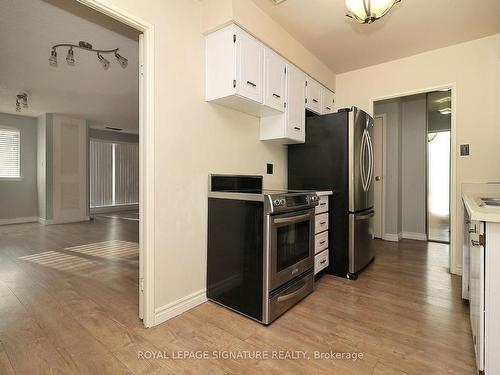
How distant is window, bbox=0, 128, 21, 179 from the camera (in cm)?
577

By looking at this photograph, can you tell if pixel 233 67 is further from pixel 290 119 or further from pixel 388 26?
pixel 388 26

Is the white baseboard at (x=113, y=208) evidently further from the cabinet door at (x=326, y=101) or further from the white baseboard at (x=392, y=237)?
the white baseboard at (x=392, y=237)

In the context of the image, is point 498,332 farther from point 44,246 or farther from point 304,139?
point 44,246

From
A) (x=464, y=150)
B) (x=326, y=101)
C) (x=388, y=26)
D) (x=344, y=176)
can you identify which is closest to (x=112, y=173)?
(x=326, y=101)

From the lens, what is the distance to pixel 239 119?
2559 millimetres

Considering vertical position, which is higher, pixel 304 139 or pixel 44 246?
pixel 304 139

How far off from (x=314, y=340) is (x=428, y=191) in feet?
13.1

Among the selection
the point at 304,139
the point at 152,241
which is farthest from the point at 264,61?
the point at 152,241

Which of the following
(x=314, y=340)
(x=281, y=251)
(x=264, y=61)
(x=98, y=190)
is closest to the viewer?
(x=314, y=340)

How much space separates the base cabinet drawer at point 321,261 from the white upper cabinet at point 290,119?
4.05 feet

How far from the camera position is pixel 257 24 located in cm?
228

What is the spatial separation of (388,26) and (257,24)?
139 centimetres

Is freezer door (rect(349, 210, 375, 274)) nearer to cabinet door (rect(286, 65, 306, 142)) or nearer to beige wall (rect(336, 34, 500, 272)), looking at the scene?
beige wall (rect(336, 34, 500, 272))

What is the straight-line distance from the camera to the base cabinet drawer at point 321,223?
251 cm
